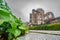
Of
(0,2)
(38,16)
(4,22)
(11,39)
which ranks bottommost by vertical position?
(11,39)

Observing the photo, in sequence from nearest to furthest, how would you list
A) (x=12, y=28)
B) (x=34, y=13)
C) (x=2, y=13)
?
1. (x=2, y=13)
2. (x=12, y=28)
3. (x=34, y=13)

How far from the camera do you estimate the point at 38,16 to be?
153 ft

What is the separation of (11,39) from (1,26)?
16 centimetres

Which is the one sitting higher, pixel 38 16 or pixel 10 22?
pixel 38 16

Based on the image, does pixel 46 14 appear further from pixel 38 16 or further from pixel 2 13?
pixel 2 13

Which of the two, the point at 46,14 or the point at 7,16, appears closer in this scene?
the point at 7,16

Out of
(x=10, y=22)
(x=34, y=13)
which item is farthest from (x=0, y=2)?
(x=34, y=13)

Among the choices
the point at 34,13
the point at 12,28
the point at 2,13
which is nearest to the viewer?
the point at 2,13

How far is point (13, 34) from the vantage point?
4.88ft

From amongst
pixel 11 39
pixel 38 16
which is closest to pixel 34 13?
pixel 38 16

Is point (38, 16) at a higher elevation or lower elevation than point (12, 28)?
higher

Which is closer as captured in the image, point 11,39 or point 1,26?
point 1,26

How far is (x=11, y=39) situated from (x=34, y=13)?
43.5 meters

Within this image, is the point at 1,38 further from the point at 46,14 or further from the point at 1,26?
the point at 46,14
